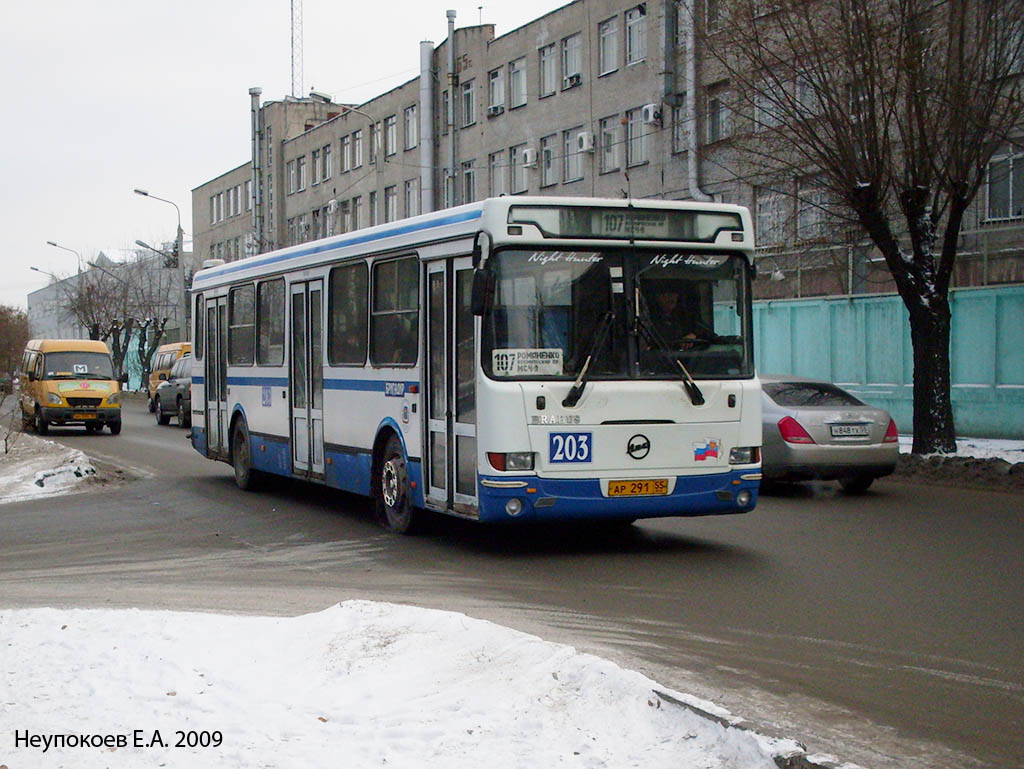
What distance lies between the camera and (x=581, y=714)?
572 cm

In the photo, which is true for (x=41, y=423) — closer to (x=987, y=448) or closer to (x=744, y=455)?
(x=987, y=448)

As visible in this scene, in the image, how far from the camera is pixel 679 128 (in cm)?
3922

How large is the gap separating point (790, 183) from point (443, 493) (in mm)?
13043

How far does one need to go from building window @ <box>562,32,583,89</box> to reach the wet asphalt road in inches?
1148

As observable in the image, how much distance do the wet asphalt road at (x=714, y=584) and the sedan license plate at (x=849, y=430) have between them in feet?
2.63

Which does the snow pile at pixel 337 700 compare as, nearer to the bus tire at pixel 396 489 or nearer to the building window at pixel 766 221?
the bus tire at pixel 396 489

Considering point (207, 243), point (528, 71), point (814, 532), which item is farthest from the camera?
point (207, 243)

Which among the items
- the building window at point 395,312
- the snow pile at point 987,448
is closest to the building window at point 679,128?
the snow pile at point 987,448

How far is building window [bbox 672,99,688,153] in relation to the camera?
Answer: 128 feet

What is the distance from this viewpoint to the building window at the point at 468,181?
169 feet

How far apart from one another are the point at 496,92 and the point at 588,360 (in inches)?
1579

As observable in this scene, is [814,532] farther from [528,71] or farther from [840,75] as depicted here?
[528,71]

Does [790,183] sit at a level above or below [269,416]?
above

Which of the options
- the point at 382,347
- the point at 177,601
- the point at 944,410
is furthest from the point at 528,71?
the point at 177,601
